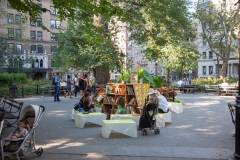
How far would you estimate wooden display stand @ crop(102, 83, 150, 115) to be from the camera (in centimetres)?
1077

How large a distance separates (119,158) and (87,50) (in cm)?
1480

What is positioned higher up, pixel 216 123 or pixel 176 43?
pixel 176 43

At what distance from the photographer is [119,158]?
581 cm

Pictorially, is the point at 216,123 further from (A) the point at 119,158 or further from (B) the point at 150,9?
(B) the point at 150,9

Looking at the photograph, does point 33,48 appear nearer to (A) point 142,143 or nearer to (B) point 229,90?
(B) point 229,90

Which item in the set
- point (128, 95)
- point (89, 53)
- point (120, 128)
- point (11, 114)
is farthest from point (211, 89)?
point (11, 114)

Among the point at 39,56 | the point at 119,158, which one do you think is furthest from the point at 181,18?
the point at 39,56

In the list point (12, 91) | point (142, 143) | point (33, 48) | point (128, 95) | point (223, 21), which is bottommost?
point (142, 143)

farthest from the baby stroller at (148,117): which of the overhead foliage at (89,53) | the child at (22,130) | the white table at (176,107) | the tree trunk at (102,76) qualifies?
the tree trunk at (102,76)

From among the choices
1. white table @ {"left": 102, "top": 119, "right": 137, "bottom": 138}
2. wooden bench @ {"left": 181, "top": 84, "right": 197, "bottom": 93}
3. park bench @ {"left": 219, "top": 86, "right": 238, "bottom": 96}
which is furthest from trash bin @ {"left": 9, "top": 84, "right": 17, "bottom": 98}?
park bench @ {"left": 219, "top": 86, "right": 238, "bottom": 96}

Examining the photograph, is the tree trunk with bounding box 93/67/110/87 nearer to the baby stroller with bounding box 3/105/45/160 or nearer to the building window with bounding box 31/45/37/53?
the baby stroller with bounding box 3/105/45/160

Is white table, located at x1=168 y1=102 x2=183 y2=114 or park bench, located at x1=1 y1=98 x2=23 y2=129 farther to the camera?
white table, located at x1=168 y1=102 x2=183 y2=114

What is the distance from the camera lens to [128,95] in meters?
11.1

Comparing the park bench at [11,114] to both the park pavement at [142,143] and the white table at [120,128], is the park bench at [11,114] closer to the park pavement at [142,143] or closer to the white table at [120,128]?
the park pavement at [142,143]
